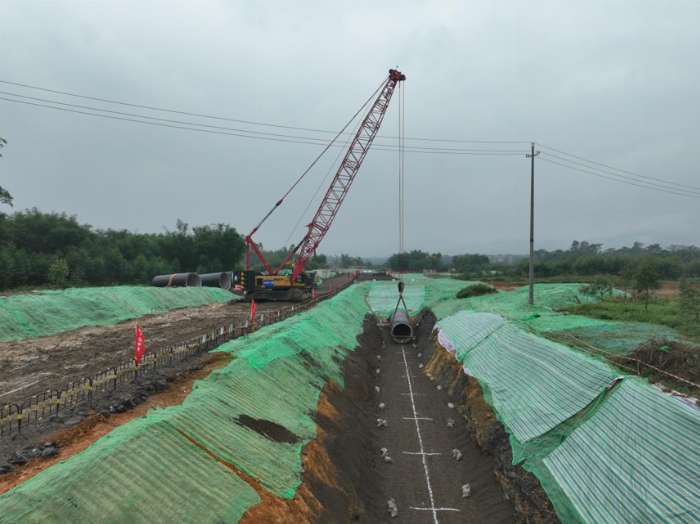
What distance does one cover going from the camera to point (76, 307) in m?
24.1

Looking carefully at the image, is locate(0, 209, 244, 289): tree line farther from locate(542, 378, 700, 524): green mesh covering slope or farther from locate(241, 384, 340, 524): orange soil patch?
locate(542, 378, 700, 524): green mesh covering slope

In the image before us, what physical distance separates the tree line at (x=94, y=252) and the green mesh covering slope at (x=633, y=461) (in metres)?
46.4

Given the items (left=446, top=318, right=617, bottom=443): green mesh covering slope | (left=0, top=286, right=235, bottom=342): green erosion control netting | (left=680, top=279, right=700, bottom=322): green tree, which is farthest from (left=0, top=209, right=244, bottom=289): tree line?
(left=680, top=279, right=700, bottom=322): green tree

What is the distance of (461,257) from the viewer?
365ft

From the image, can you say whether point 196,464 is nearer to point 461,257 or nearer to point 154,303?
point 154,303

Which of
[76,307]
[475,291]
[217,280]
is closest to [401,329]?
[475,291]

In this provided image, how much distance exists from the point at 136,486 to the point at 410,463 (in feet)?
27.4

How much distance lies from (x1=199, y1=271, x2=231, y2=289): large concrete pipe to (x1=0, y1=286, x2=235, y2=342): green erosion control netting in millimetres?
14202

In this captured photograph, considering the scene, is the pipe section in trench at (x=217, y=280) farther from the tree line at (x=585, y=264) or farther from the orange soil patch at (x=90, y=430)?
the orange soil patch at (x=90, y=430)

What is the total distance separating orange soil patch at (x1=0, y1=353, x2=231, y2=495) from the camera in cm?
655

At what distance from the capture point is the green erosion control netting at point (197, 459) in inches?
219

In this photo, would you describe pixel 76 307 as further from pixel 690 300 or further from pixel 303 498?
pixel 690 300

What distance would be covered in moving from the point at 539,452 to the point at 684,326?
391 inches

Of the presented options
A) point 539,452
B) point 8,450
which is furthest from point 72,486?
point 539,452
